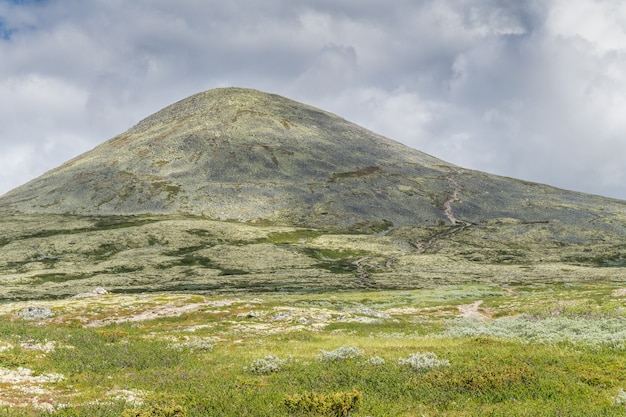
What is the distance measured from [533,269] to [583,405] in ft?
Answer: 429

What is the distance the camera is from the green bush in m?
13.9

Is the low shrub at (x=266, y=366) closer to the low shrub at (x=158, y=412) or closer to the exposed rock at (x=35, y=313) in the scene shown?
the low shrub at (x=158, y=412)

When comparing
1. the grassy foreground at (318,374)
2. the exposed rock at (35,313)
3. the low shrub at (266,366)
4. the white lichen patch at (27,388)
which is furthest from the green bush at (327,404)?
the exposed rock at (35,313)

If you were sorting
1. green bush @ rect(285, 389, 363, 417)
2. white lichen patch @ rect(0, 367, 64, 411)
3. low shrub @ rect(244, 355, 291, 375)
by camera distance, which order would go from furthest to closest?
1. low shrub @ rect(244, 355, 291, 375)
2. white lichen patch @ rect(0, 367, 64, 411)
3. green bush @ rect(285, 389, 363, 417)

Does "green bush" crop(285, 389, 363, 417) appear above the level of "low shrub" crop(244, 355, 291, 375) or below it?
above

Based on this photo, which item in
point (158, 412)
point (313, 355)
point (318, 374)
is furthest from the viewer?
point (313, 355)

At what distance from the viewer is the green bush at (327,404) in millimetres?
13875

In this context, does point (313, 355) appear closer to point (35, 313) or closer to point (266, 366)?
point (266, 366)

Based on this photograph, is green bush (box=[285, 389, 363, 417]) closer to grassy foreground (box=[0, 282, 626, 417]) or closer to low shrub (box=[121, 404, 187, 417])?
grassy foreground (box=[0, 282, 626, 417])

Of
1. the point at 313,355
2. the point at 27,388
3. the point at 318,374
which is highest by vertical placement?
the point at 318,374

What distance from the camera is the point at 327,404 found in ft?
45.7

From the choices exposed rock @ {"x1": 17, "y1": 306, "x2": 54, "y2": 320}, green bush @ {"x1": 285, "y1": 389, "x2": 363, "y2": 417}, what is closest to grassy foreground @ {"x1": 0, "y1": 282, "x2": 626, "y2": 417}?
green bush @ {"x1": 285, "y1": 389, "x2": 363, "y2": 417}

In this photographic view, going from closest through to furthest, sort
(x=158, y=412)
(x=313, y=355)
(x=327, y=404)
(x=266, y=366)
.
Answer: (x=327, y=404) < (x=158, y=412) < (x=266, y=366) < (x=313, y=355)

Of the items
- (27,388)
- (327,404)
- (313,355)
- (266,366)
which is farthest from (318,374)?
(27,388)
